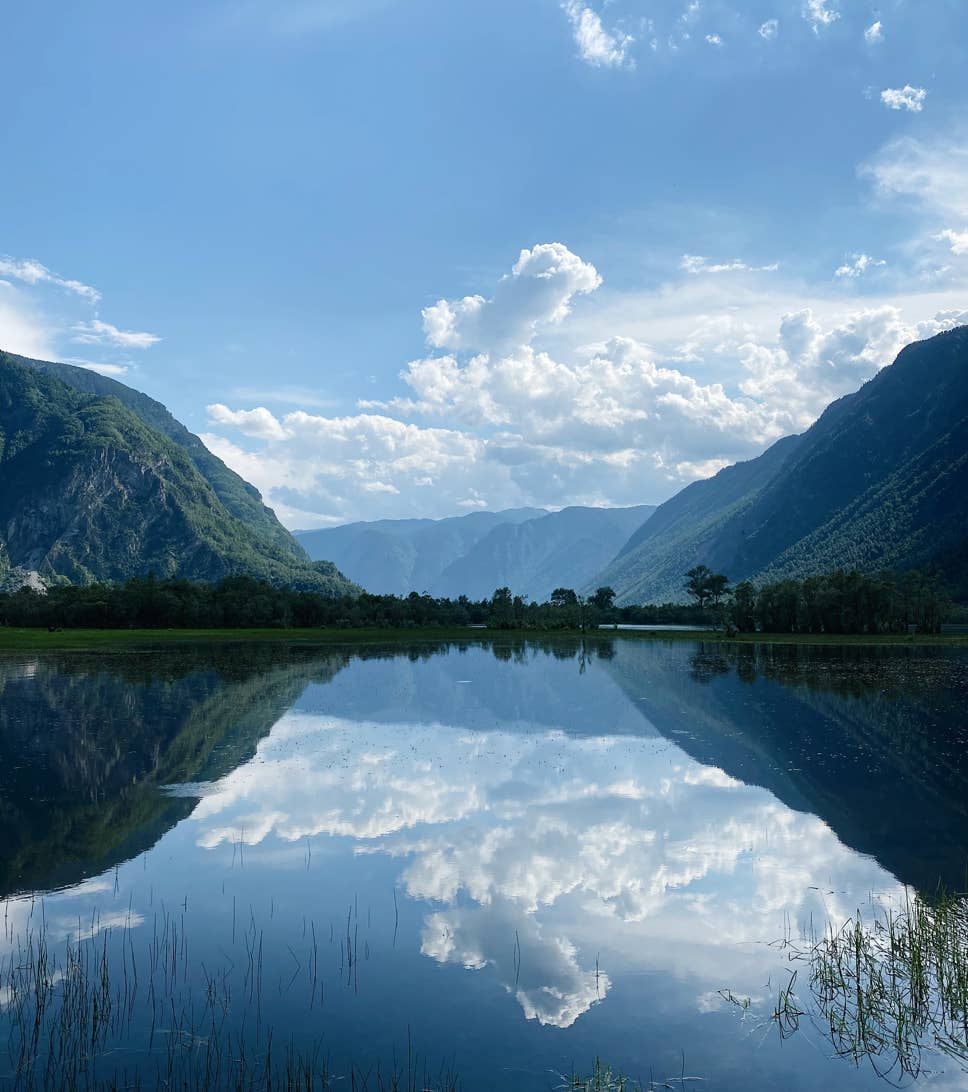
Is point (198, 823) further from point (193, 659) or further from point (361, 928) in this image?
point (193, 659)

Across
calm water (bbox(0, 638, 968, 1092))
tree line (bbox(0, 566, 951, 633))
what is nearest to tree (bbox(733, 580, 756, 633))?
tree line (bbox(0, 566, 951, 633))

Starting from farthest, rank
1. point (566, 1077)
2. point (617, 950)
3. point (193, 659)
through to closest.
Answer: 1. point (193, 659)
2. point (617, 950)
3. point (566, 1077)

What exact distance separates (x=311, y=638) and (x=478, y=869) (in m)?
130

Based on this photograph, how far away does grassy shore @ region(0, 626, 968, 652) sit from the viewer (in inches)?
4993

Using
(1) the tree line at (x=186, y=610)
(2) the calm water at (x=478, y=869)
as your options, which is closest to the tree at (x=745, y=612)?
(1) the tree line at (x=186, y=610)

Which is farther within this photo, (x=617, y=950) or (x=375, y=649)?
(x=375, y=649)

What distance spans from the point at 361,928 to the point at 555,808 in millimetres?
12386

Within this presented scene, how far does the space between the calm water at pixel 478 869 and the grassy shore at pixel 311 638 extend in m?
81.6

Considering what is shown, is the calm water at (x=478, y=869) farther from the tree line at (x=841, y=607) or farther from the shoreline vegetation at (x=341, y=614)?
the tree line at (x=841, y=607)

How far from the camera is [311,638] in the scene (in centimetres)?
14875

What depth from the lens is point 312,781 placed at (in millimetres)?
33438

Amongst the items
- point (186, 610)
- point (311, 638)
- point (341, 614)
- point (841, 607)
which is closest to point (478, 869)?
point (311, 638)

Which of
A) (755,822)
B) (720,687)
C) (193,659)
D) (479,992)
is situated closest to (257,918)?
(479,992)

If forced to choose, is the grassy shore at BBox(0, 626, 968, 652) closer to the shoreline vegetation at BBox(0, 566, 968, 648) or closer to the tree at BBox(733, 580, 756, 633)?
the shoreline vegetation at BBox(0, 566, 968, 648)
